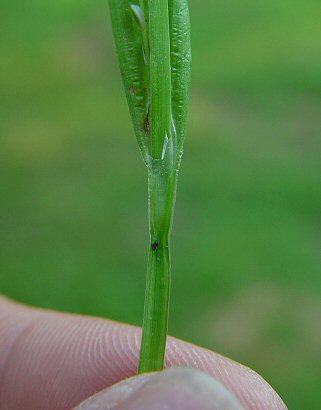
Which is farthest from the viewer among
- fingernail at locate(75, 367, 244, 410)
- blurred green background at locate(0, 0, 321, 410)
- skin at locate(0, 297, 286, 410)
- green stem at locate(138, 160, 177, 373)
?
blurred green background at locate(0, 0, 321, 410)

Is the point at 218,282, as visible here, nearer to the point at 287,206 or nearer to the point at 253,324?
the point at 253,324

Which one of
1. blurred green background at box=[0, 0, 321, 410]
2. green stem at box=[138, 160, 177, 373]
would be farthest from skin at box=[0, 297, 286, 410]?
blurred green background at box=[0, 0, 321, 410]

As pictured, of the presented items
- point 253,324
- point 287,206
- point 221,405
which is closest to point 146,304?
point 221,405

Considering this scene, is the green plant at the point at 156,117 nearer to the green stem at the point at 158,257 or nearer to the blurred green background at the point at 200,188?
the green stem at the point at 158,257

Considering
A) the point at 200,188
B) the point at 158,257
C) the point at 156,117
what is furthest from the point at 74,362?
the point at 200,188

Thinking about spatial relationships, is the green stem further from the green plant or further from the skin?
the skin

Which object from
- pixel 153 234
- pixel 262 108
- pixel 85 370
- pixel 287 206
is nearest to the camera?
pixel 153 234

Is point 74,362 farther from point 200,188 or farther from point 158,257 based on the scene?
point 200,188
